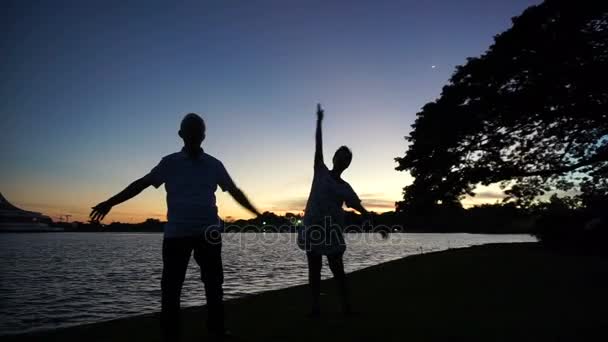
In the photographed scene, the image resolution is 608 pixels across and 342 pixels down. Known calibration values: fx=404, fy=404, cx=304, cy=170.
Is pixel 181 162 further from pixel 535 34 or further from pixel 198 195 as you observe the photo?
pixel 535 34

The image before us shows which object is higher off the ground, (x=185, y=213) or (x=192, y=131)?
(x=192, y=131)

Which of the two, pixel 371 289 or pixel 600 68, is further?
pixel 600 68

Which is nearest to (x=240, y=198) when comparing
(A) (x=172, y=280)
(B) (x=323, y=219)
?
(A) (x=172, y=280)

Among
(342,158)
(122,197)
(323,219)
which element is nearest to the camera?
(122,197)

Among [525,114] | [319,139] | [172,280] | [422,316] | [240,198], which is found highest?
[525,114]

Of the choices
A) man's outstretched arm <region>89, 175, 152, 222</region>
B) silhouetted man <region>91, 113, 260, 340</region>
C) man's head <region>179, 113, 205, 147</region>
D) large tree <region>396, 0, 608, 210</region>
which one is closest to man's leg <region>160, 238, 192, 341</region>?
silhouetted man <region>91, 113, 260, 340</region>

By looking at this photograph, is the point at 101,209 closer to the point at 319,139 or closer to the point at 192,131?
the point at 192,131

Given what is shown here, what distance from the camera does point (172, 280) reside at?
12.1ft

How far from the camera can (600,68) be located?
498 inches


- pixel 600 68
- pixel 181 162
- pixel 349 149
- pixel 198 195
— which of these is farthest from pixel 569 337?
pixel 600 68

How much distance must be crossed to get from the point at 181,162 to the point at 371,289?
6143 millimetres

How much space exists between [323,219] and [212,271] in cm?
164

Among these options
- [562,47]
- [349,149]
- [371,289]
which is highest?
[562,47]

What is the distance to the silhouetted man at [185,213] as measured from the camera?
12.1ft
